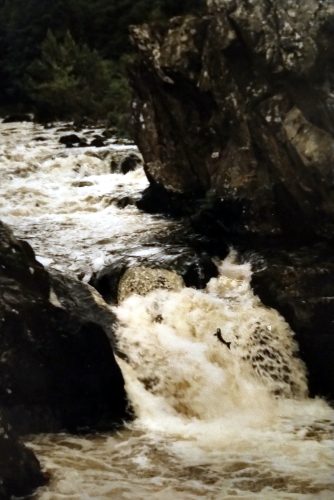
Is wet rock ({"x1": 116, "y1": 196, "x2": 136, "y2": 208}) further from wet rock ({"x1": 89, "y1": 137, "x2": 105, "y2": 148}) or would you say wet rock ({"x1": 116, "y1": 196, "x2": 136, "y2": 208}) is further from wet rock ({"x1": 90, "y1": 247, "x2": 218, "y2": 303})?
wet rock ({"x1": 89, "y1": 137, "x2": 105, "y2": 148})

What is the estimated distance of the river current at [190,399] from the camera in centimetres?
546

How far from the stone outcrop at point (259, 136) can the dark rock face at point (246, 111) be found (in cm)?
2

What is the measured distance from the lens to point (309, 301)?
8.45 meters

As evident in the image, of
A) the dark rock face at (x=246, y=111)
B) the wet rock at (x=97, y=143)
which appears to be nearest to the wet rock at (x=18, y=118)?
the wet rock at (x=97, y=143)

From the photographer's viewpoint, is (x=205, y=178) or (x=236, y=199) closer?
(x=236, y=199)

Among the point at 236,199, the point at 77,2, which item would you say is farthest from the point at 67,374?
the point at 77,2

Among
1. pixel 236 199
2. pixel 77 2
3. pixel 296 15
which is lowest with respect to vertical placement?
pixel 236 199

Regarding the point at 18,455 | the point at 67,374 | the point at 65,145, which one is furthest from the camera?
the point at 65,145

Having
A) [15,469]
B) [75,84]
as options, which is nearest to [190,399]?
[15,469]

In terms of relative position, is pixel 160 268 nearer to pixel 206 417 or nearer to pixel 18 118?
pixel 206 417

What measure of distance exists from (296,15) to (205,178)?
142 inches

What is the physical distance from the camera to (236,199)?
10328mm

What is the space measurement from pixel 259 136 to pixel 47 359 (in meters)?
4.70

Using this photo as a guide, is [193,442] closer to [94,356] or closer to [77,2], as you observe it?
[94,356]
